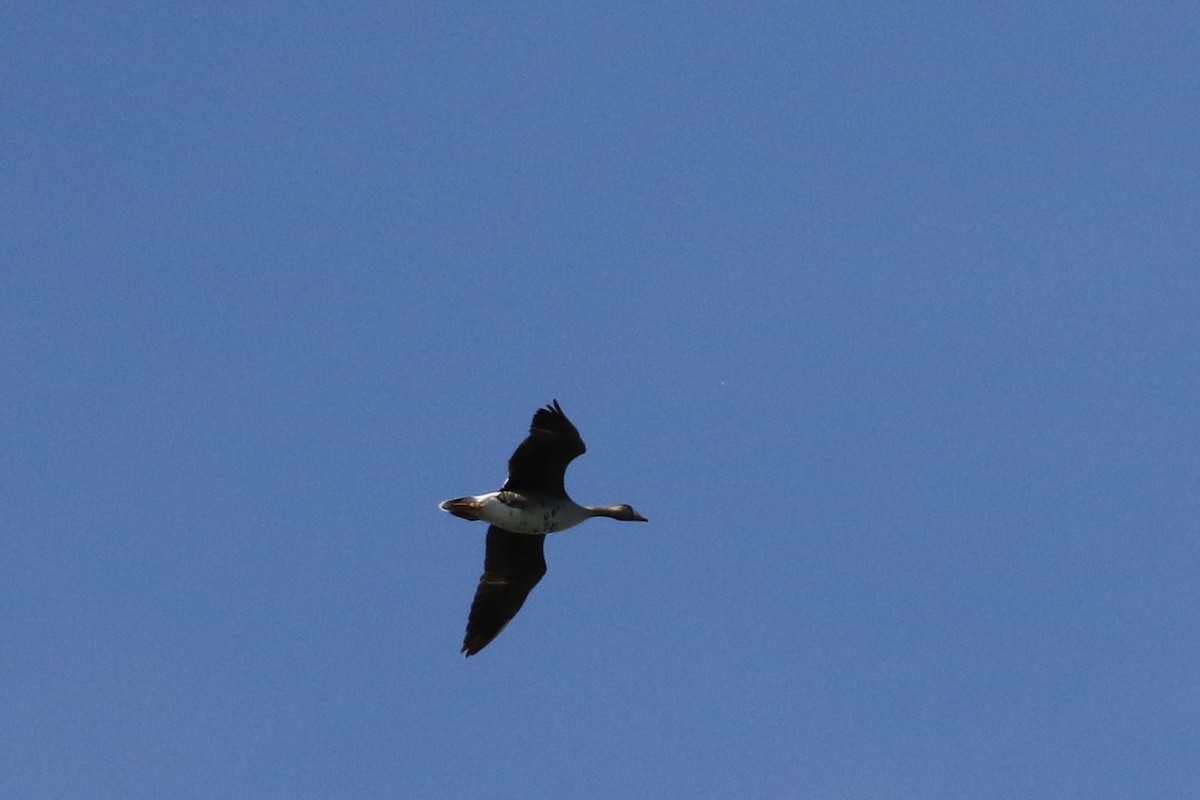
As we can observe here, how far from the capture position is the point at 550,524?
30.8 m

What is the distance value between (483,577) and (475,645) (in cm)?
119

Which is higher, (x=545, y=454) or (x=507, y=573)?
(x=545, y=454)

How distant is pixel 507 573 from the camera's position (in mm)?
31828

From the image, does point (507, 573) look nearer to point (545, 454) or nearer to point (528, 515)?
point (528, 515)

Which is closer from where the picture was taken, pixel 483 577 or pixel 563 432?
pixel 563 432

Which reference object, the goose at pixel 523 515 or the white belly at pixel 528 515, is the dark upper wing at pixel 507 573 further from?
the white belly at pixel 528 515

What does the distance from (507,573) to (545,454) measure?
2925 millimetres

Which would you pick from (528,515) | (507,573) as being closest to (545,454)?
(528,515)

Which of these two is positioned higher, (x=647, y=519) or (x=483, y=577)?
(x=647, y=519)

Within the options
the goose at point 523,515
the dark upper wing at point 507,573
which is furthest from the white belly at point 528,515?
the dark upper wing at point 507,573

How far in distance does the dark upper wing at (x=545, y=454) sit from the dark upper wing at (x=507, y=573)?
1.61m

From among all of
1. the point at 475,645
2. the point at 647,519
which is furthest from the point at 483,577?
the point at 647,519

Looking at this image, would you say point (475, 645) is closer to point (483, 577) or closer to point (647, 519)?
point (483, 577)

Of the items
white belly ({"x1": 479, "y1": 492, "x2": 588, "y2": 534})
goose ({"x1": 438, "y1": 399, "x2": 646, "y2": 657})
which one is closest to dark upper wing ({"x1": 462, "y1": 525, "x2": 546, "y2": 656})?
goose ({"x1": 438, "y1": 399, "x2": 646, "y2": 657})
